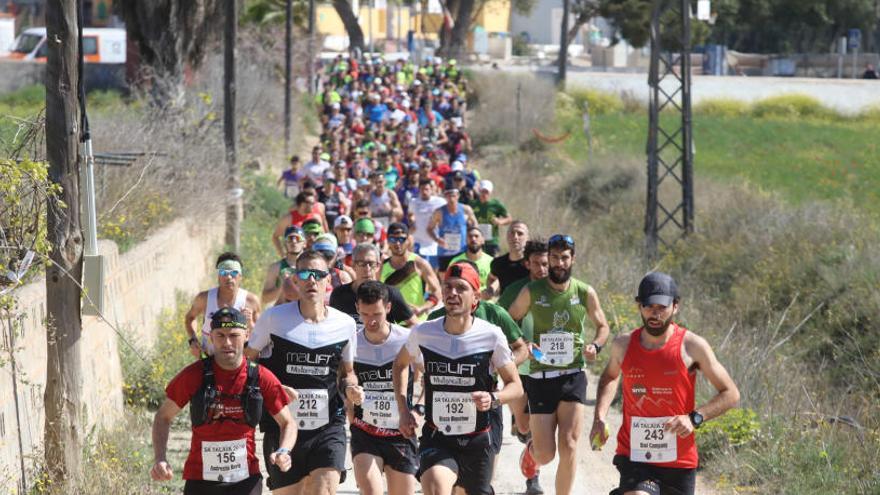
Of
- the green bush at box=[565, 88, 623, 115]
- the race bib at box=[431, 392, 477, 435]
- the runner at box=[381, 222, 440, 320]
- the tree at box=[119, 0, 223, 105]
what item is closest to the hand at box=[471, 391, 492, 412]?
the race bib at box=[431, 392, 477, 435]

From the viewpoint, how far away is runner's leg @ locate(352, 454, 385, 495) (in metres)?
8.18

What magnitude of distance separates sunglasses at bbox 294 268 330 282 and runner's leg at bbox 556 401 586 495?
2.26 metres

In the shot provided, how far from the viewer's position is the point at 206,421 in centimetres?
685

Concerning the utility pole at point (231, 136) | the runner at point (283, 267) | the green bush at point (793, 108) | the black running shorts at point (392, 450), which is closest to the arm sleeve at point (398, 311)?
the black running shorts at point (392, 450)

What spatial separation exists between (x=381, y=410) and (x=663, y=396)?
1.87 metres

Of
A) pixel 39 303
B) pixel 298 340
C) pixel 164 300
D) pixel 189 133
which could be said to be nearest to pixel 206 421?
pixel 298 340

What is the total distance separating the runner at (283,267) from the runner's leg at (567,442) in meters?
2.57

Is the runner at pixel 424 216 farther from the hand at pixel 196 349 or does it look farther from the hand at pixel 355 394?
the hand at pixel 355 394

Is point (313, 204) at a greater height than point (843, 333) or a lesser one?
greater

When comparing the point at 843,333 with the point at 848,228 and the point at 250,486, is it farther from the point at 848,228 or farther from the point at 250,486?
the point at 250,486

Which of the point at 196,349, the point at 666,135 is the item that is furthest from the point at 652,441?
the point at 666,135

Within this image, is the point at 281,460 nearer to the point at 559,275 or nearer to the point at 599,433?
the point at 599,433

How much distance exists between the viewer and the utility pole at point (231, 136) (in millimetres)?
20047

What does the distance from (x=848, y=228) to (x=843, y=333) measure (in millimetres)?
5198
